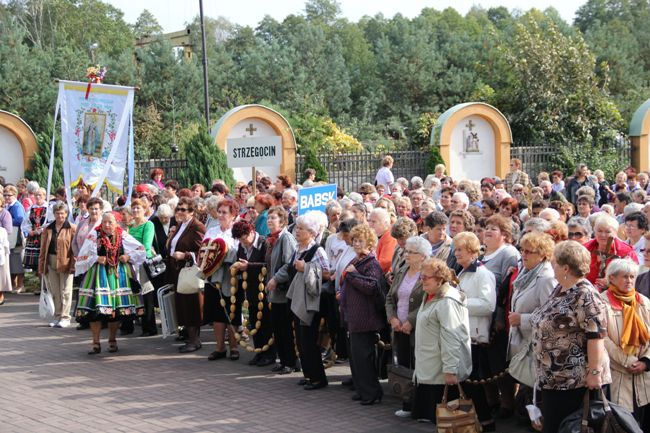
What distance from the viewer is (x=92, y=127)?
510 inches

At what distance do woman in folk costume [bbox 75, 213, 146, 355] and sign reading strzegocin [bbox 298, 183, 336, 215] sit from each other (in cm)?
199

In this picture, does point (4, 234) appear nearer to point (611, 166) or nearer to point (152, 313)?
point (152, 313)

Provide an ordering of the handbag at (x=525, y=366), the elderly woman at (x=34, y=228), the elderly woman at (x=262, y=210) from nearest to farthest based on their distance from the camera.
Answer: the handbag at (x=525, y=366), the elderly woman at (x=262, y=210), the elderly woman at (x=34, y=228)

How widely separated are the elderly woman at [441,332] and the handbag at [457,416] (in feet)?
0.54

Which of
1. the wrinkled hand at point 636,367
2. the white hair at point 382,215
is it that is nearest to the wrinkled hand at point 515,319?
the wrinkled hand at point 636,367

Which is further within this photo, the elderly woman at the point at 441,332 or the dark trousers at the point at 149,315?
the dark trousers at the point at 149,315

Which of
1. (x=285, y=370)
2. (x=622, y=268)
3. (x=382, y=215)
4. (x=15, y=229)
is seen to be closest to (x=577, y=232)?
(x=622, y=268)

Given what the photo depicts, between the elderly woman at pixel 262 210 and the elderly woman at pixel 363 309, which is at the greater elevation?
Result: the elderly woman at pixel 262 210

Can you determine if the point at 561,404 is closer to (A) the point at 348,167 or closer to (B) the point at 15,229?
(B) the point at 15,229

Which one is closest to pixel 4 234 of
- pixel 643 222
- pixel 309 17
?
pixel 643 222

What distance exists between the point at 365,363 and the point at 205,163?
47.7 ft

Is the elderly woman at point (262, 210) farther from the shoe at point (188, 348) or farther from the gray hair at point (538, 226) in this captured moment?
the gray hair at point (538, 226)

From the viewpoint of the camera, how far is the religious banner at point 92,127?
1294 centimetres

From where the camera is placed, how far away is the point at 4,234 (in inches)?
598
